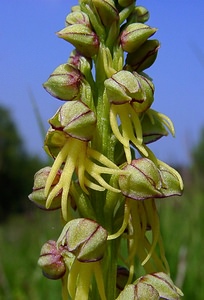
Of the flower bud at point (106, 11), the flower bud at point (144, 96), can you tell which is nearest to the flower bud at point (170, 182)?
the flower bud at point (144, 96)

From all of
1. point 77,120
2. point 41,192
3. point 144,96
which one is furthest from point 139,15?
point 41,192

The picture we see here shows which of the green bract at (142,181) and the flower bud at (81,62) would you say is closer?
the green bract at (142,181)

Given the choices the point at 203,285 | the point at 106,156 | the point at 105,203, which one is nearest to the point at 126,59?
the point at 106,156

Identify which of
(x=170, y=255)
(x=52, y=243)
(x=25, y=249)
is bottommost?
(x=25, y=249)

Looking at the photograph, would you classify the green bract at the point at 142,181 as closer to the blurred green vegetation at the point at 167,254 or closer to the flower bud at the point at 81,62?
the flower bud at the point at 81,62

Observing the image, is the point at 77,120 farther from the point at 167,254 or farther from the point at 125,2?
the point at 167,254

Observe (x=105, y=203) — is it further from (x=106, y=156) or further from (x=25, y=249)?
(x=25, y=249)

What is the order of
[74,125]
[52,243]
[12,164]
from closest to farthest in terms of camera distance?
[74,125]
[52,243]
[12,164]
